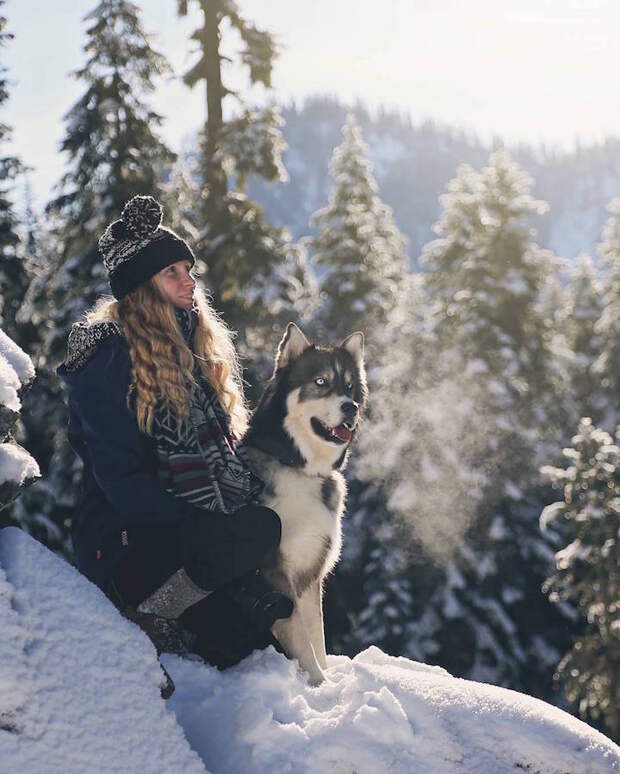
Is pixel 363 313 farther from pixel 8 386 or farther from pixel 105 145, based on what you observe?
pixel 8 386

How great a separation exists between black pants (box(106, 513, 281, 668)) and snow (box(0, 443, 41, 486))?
59 cm

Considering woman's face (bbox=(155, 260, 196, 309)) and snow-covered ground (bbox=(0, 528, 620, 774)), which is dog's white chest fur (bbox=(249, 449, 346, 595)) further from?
woman's face (bbox=(155, 260, 196, 309))

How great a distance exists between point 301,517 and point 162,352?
1.47m

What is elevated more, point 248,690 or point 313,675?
point 248,690

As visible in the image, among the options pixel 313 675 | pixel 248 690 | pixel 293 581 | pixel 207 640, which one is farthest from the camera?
pixel 293 581

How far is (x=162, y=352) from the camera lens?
4.00 meters

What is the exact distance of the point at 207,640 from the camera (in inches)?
160

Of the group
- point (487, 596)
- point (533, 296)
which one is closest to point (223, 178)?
point (533, 296)

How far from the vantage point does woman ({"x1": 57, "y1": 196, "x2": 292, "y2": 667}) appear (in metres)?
3.77

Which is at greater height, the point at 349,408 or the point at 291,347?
the point at 291,347

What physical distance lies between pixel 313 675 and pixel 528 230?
67.2 ft

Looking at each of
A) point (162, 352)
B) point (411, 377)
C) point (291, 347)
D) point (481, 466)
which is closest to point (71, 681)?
point (162, 352)

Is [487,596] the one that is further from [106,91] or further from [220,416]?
[220,416]

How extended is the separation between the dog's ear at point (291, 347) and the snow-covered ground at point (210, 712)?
203 cm
